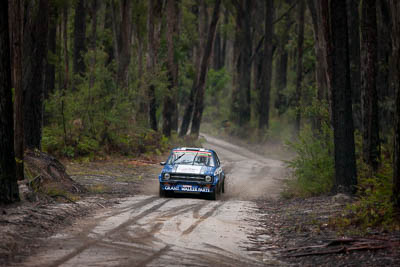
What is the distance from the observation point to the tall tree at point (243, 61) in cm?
4469

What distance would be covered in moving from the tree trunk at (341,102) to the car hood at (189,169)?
148 inches

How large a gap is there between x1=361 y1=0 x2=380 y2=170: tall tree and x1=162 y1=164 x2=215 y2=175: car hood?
500 centimetres

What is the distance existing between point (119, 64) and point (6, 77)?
22.6 m

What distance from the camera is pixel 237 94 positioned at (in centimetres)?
4853

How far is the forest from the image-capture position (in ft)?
43.7

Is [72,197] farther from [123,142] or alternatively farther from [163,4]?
[163,4]

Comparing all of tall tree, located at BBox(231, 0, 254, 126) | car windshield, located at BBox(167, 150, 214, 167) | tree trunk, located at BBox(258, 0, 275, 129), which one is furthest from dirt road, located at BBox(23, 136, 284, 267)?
tall tree, located at BBox(231, 0, 254, 126)

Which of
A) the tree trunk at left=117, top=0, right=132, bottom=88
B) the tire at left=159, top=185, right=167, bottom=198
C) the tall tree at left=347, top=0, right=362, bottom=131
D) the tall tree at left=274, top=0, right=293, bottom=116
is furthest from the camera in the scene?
the tall tree at left=274, top=0, right=293, bottom=116

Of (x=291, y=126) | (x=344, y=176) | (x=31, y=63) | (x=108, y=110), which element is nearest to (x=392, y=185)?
(x=344, y=176)

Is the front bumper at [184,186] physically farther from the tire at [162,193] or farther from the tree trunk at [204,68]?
the tree trunk at [204,68]

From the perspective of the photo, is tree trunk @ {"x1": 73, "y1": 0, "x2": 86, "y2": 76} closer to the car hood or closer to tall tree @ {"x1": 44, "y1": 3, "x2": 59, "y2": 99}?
tall tree @ {"x1": 44, "y1": 3, "x2": 59, "y2": 99}

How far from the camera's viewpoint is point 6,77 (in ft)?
37.0

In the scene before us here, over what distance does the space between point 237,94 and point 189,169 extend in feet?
104

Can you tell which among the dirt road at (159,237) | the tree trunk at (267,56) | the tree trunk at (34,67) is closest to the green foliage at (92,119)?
the tree trunk at (34,67)
